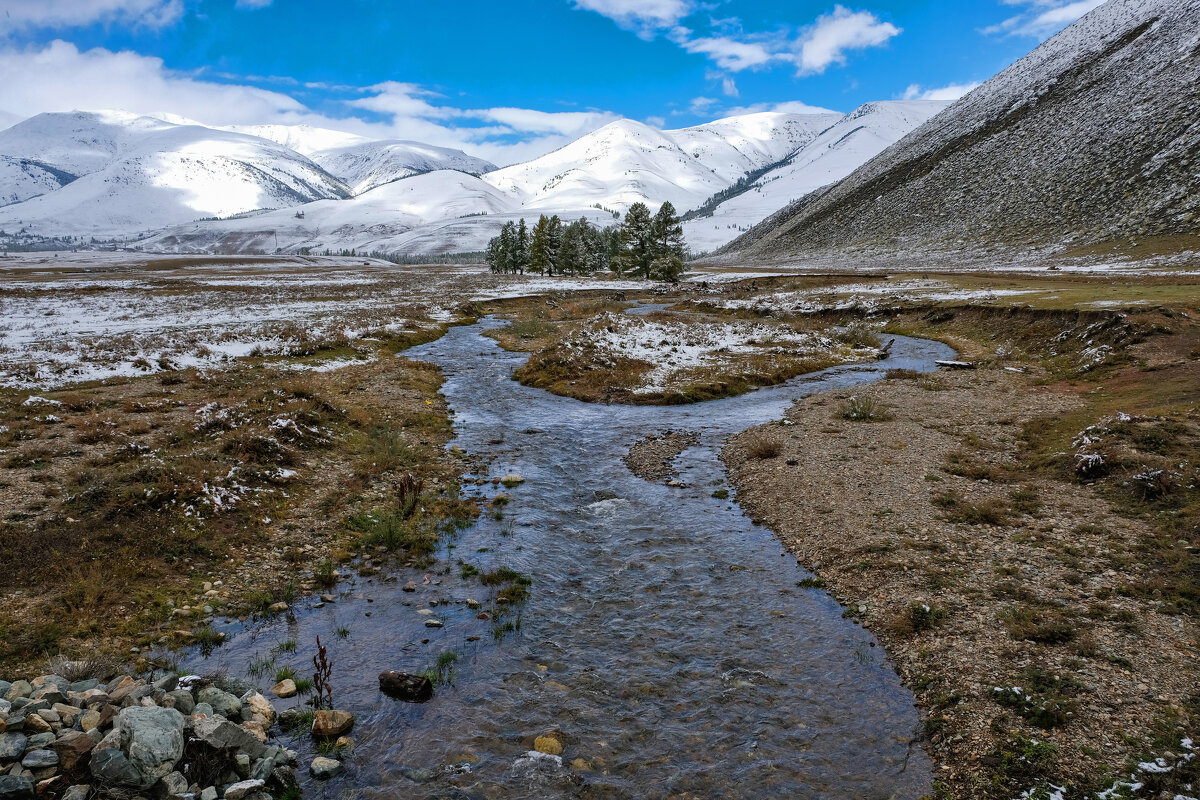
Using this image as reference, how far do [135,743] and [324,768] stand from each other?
2.22 metres

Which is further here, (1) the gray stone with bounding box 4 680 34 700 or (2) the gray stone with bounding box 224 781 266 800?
(1) the gray stone with bounding box 4 680 34 700

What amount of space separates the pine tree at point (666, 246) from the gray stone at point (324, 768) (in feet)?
300

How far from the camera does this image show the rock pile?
587 centimetres

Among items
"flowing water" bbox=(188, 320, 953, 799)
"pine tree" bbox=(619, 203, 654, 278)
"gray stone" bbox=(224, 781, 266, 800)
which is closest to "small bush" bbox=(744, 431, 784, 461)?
"flowing water" bbox=(188, 320, 953, 799)

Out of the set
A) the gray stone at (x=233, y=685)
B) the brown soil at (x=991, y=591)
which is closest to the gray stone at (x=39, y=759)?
the gray stone at (x=233, y=685)

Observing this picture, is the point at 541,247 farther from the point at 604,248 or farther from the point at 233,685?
the point at 233,685

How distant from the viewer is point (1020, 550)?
12.3 metres

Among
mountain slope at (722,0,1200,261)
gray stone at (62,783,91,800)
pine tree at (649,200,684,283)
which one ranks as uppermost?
mountain slope at (722,0,1200,261)

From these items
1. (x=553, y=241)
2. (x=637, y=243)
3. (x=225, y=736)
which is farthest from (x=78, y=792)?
(x=553, y=241)

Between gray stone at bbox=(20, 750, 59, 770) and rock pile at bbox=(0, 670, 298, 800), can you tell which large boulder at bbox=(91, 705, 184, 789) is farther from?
gray stone at bbox=(20, 750, 59, 770)

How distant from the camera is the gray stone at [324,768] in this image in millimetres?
7406

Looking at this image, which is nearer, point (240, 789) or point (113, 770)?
point (113, 770)

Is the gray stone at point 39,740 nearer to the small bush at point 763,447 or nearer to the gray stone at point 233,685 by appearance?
the gray stone at point 233,685

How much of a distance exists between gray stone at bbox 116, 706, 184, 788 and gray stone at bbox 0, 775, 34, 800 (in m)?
0.78
